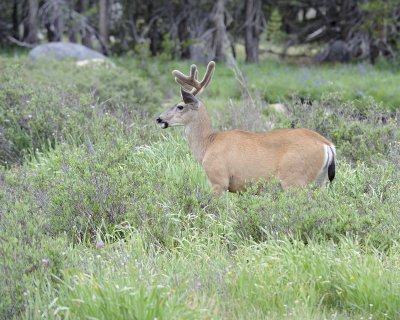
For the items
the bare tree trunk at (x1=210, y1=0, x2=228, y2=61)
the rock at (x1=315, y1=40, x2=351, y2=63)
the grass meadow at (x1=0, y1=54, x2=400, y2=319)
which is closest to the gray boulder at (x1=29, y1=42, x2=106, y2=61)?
the bare tree trunk at (x1=210, y1=0, x2=228, y2=61)

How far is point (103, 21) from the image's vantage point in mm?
28000

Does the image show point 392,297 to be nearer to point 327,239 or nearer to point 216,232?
point 327,239

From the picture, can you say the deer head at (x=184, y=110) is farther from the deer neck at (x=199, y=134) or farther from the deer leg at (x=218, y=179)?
the deer leg at (x=218, y=179)

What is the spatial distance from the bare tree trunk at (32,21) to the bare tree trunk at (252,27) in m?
6.97

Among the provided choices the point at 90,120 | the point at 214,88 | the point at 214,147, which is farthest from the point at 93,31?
the point at 214,147

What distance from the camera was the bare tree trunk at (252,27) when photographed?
93.5ft

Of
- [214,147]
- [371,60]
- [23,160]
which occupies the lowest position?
[371,60]

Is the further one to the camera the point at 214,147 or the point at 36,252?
the point at 214,147

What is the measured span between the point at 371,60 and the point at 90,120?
58.8 feet

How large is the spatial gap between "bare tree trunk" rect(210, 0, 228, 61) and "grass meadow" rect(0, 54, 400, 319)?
14.8 m

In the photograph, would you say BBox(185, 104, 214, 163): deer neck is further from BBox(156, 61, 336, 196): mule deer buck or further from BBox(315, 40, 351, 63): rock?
BBox(315, 40, 351, 63): rock

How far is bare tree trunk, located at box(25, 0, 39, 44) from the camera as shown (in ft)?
92.7

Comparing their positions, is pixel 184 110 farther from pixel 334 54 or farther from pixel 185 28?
pixel 334 54

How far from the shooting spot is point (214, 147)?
8852 millimetres
